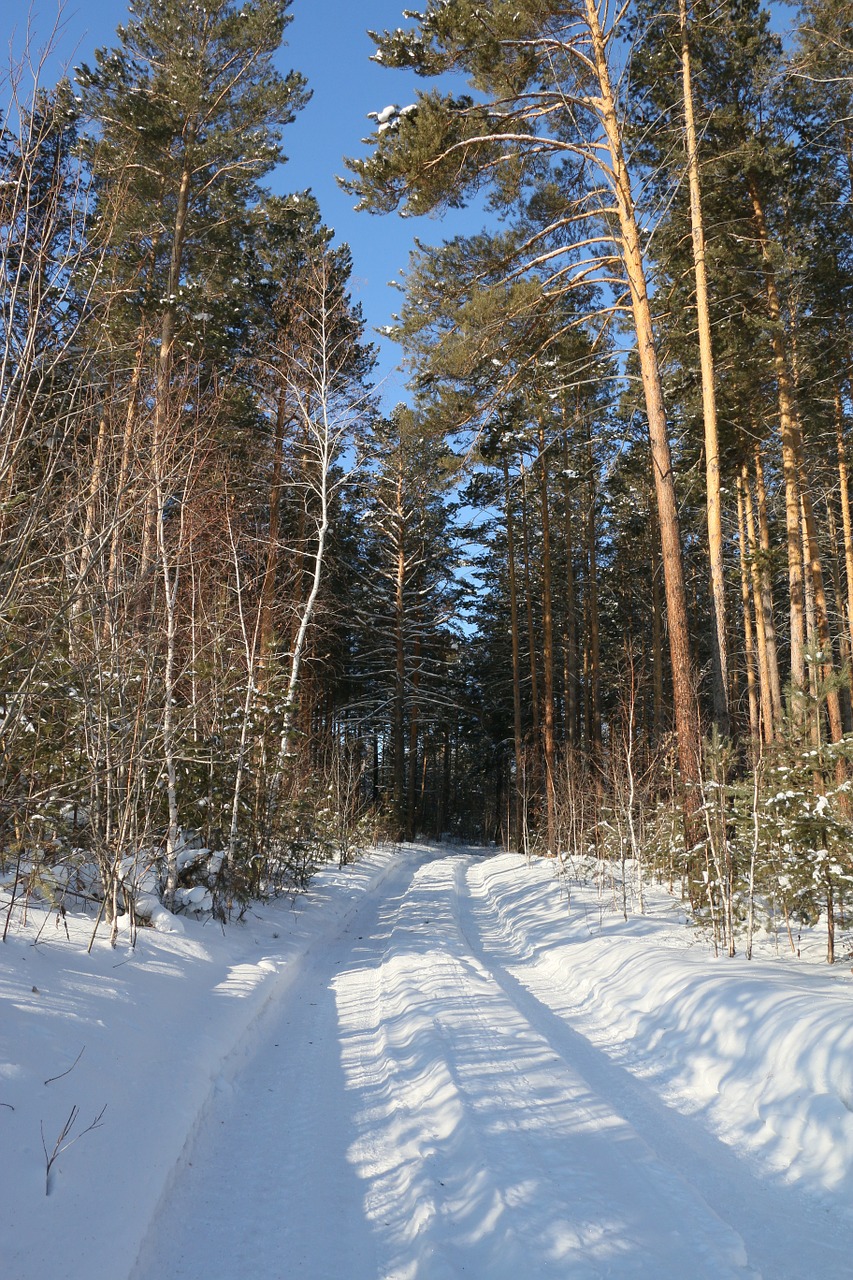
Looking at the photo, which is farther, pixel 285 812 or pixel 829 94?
pixel 829 94

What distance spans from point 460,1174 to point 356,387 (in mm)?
10950

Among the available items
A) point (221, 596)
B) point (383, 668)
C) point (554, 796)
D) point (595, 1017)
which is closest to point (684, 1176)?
point (595, 1017)

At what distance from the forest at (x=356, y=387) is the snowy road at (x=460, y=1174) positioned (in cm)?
217

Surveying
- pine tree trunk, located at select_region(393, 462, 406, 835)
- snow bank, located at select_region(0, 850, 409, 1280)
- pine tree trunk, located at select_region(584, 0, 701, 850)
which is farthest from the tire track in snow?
pine tree trunk, located at select_region(393, 462, 406, 835)

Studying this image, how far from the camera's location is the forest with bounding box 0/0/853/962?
15.4 feet

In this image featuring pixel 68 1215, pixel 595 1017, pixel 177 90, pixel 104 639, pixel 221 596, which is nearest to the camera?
pixel 68 1215

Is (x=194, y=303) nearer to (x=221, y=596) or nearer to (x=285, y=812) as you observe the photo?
(x=221, y=596)

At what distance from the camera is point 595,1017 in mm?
5363

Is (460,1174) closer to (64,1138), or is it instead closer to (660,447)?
(64,1138)

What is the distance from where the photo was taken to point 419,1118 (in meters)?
3.52

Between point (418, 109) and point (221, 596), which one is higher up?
point (418, 109)

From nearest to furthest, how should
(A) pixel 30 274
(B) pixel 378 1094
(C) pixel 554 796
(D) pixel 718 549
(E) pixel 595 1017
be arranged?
(A) pixel 30 274
(B) pixel 378 1094
(E) pixel 595 1017
(D) pixel 718 549
(C) pixel 554 796

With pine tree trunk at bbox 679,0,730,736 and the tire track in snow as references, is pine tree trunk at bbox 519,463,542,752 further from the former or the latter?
the tire track in snow

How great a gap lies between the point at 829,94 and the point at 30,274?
12.7 metres
